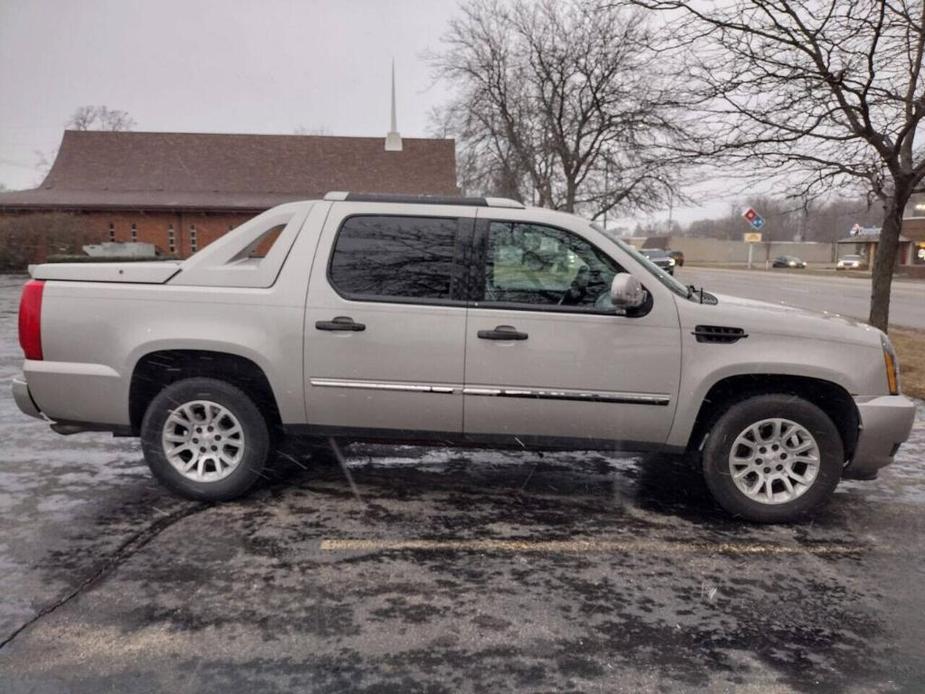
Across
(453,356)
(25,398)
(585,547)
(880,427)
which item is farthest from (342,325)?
(880,427)

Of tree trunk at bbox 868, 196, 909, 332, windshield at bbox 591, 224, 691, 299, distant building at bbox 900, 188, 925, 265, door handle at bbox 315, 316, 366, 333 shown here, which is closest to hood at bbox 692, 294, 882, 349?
windshield at bbox 591, 224, 691, 299

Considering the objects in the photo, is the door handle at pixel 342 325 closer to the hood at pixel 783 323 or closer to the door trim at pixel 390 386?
the door trim at pixel 390 386

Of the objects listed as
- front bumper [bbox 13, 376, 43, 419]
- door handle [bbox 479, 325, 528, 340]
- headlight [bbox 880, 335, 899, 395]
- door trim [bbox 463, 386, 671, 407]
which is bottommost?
front bumper [bbox 13, 376, 43, 419]

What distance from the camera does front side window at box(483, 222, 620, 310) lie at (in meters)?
4.43

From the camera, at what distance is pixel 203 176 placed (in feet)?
130

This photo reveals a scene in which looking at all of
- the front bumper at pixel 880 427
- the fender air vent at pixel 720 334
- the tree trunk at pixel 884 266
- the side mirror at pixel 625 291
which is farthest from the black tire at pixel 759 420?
the tree trunk at pixel 884 266

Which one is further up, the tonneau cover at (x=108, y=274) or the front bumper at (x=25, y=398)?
the tonneau cover at (x=108, y=274)

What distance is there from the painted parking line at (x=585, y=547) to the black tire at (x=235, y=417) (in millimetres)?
839

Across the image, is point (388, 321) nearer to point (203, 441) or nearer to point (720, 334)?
point (203, 441)

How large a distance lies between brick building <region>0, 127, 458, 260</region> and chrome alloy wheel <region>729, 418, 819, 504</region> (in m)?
34.3

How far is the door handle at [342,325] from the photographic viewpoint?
14.4ft

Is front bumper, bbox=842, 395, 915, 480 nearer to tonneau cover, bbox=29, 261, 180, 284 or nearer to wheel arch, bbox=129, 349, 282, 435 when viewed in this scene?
wheel arch, bbox=129, 349, 282, 435

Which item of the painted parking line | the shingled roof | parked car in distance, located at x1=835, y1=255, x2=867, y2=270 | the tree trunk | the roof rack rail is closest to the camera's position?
the painted parking line

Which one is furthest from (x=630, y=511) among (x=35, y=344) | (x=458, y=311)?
(x=35, y=344)
